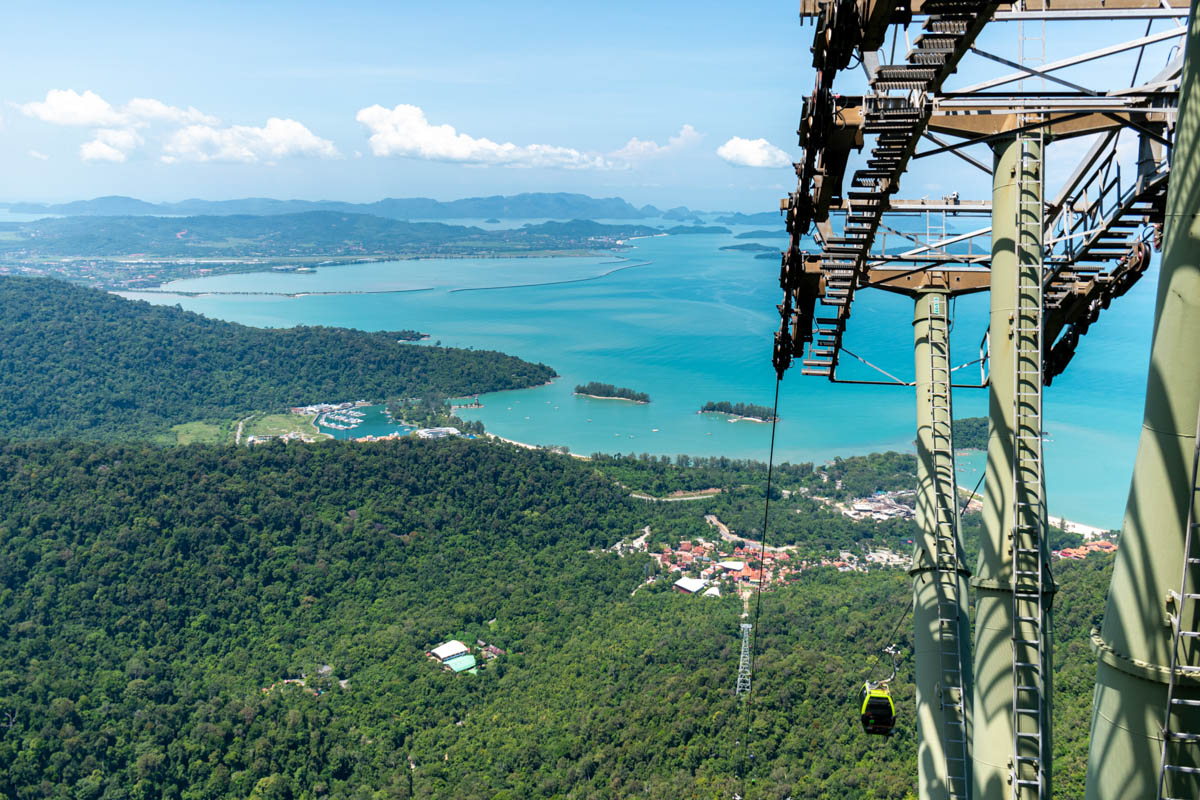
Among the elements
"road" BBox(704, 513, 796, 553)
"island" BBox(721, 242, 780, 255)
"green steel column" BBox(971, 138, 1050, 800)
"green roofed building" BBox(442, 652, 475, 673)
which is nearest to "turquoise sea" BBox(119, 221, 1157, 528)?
"road" BBox(704, 513, 796, 553)

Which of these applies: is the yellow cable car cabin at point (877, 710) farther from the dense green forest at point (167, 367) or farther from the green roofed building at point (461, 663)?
the dense green forest at point (167, 367)

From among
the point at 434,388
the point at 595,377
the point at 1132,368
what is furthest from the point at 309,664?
the point at 1132,368

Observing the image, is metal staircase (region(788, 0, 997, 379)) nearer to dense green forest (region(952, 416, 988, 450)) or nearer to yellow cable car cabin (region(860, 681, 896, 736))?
yellow cable car cabin (region(860, 681, 896, 736))

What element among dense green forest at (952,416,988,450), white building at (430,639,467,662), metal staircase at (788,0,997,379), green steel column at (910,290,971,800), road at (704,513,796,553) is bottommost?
road at (704,513,796,553)

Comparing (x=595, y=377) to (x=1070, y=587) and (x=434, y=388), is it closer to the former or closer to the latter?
(x=434, y=388)

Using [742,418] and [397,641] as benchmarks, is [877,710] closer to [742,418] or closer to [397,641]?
[397,641]

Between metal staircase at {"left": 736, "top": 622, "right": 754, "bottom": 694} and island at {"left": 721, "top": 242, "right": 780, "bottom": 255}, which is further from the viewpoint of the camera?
island at {"left": 721, "top": 242, "right": 780, "bottom": 255}
